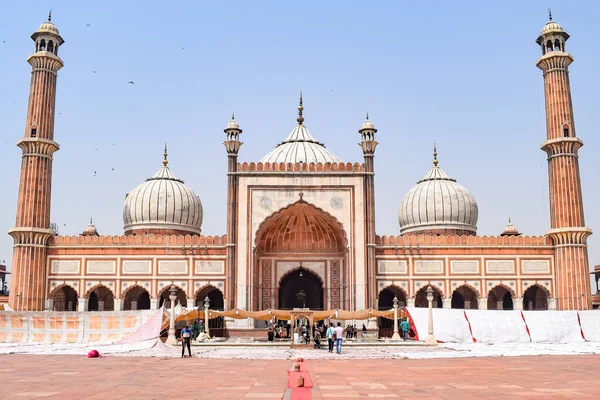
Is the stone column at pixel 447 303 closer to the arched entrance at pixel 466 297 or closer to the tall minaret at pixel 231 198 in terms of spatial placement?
the arched entrance at pixel 466 297

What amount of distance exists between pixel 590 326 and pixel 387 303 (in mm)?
12549

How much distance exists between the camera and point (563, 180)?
33156mm

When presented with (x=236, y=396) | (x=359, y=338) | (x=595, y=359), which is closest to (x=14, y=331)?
(x=359, y=338)

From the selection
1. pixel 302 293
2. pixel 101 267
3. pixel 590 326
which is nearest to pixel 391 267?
pixel 302 293

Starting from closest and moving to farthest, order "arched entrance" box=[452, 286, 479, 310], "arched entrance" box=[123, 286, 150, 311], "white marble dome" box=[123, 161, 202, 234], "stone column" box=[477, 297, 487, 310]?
"stone column" box=[477, 297, 487, 310], "arched entrance" box=[452, 286, 479, 310], "arched entrance" box=[123, 286, 150, 311], "white marble dome" box=[123, 161, 202, 234]

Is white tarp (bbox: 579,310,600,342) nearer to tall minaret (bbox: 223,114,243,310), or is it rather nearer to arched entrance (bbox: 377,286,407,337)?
arched entrance (bbox: 377,286,407,337)

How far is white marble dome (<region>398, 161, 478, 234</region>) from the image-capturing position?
39.6 metres

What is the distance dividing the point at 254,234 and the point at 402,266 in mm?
7411

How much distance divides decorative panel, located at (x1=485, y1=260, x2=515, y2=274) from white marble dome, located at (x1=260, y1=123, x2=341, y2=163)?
9888mm

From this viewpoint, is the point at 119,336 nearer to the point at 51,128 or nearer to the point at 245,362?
the point at 245,362

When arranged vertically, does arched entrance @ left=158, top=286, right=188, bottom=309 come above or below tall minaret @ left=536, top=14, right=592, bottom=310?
below

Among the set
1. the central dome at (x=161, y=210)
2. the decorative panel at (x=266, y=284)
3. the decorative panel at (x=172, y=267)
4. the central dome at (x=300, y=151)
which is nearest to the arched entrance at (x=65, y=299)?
the decorative panel at (x=172, y=267)

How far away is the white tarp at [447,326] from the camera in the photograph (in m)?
24.6

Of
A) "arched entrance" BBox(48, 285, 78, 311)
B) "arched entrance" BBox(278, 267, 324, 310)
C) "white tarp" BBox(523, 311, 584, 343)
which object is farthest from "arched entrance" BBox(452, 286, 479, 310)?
"arched entrance" BBox(48, 285, 78, 311)
